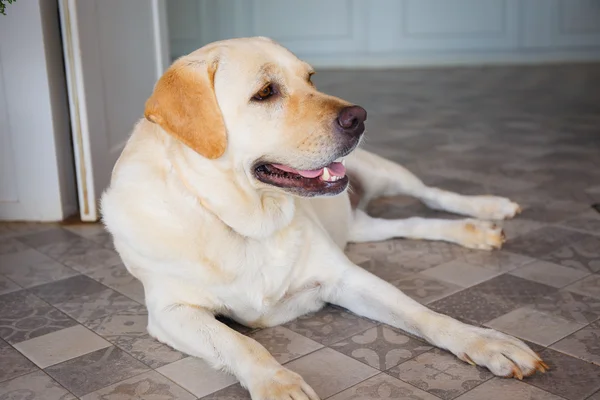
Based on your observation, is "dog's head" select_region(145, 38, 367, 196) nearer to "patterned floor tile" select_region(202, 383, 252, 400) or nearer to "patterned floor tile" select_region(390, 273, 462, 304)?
"patterned floor tile" select_region(202, 383, 252, 400)

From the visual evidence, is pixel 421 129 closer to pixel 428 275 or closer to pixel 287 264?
pixel 428 275

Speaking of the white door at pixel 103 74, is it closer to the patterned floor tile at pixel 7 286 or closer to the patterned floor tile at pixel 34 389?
the patterned floor tile at pixel 7 286

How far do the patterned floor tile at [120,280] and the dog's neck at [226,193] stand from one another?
0.56 metres

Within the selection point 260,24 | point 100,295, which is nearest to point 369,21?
point 260,24

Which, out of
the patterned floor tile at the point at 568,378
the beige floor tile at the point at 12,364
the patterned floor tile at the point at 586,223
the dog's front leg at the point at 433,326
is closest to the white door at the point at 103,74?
the beige floor tile at the point at 12,364

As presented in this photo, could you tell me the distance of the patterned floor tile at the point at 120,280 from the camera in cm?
227

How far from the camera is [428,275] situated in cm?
232

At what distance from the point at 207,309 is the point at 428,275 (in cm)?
80

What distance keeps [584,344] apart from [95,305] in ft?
4.52

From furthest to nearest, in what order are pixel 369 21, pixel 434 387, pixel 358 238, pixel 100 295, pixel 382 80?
1. pixel 369 21
2. pixel 382 80
3. pixel 358 238
4. pixel 100 295
5. pixel 434 387

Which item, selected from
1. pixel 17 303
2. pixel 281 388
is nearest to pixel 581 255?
pixel 281 388

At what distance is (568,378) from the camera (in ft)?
5.29

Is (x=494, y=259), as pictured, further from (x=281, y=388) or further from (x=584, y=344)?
(x=281, y=388)

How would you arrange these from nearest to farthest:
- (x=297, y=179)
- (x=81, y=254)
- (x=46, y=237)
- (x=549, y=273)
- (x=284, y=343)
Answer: (x=297, y=179), (x=284, y=343), (x=549, y=273), (x=81, y=254), (x=46, y=237)
